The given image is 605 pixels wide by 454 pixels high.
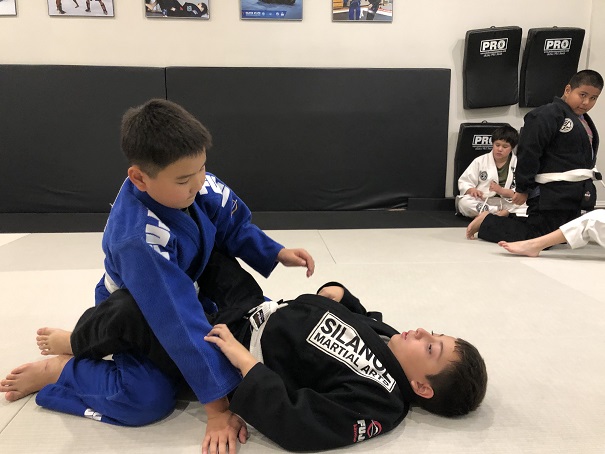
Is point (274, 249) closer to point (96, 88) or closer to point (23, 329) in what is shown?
point (23, 329)

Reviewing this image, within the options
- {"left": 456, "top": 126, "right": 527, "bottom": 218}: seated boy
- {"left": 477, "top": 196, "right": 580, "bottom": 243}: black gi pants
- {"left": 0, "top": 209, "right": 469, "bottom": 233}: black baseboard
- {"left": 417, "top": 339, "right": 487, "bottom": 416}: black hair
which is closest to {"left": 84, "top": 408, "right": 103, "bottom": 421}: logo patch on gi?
{"left": 417, "top": 339, "right": 487, "bottom": 416}: black hair

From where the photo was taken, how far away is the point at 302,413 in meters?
1.03

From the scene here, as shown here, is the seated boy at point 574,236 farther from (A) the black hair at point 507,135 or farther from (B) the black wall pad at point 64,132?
(B) the black wall pad at point 64,132

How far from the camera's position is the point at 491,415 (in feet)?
4.04

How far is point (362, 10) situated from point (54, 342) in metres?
3.62

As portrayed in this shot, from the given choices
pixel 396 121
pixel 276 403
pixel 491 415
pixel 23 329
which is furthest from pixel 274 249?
pixel 396 121

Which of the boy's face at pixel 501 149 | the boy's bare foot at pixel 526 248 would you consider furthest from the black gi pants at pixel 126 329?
the boy's face at pixel 501 149

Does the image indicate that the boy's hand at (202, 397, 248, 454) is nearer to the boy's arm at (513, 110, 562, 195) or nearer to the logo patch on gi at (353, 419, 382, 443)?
the logo patch on gi at (353, 419, 382, 443)

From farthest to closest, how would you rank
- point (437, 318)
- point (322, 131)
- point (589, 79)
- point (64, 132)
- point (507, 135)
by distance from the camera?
point (322, 131)
point (64, 132)
point (507, 135)
point (589, 79)
point (437, 318)

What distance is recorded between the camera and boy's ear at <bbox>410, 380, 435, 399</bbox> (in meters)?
1.17

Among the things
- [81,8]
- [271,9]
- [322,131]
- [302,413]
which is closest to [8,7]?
[81,8]

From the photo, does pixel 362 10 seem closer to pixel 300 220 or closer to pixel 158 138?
pixel 300 220

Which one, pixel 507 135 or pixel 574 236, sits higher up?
pixel 507 135

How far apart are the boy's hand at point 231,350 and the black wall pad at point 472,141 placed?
356cm
